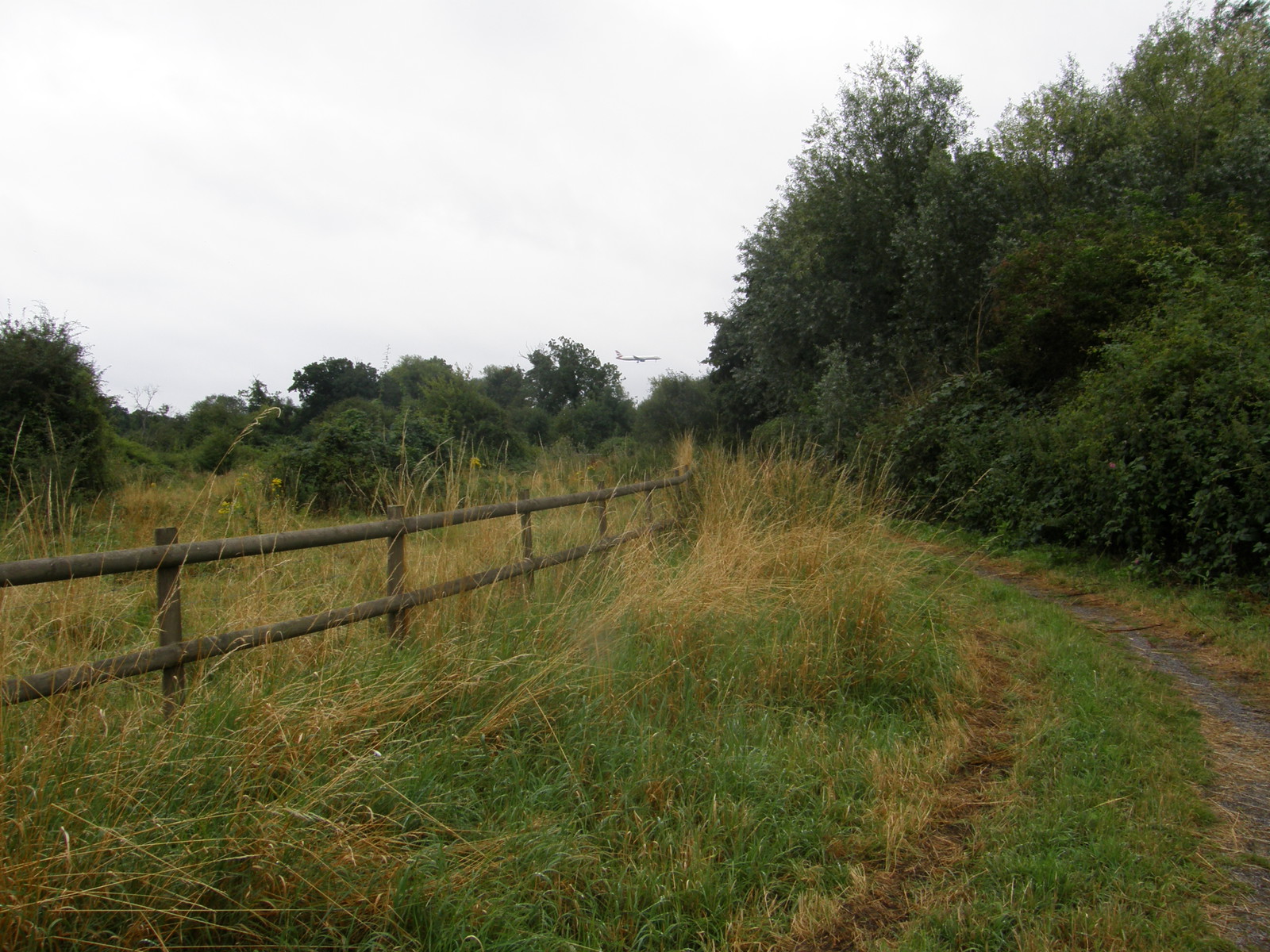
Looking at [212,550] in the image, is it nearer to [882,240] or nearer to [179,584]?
[179,584]

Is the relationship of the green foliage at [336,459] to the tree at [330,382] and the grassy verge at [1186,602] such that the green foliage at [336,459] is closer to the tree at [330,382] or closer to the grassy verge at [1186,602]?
the grassy verge at [1186,602]

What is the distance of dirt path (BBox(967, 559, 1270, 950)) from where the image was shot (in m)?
2.61

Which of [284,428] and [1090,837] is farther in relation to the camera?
[284,428]

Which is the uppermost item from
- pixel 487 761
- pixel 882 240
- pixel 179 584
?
pixel 882 240

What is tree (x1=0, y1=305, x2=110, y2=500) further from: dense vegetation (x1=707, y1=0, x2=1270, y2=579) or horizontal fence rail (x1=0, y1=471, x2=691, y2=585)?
dense vegetation (x1=707, y1=0, x2=1270, y2=579)

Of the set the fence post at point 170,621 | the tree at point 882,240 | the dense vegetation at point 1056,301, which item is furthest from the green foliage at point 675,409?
the fence post at point 170,621

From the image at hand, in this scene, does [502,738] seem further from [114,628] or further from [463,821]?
[114,628]

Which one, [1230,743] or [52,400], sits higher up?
[52,400]

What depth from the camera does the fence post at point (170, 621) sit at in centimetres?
295

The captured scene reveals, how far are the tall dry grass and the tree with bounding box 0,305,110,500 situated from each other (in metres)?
8.33

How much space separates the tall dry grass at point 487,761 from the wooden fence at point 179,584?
0.10m

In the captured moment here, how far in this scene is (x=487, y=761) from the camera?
11.0 feet

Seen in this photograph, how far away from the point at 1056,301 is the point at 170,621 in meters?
13.8

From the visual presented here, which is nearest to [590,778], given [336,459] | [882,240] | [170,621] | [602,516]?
[170,621]
